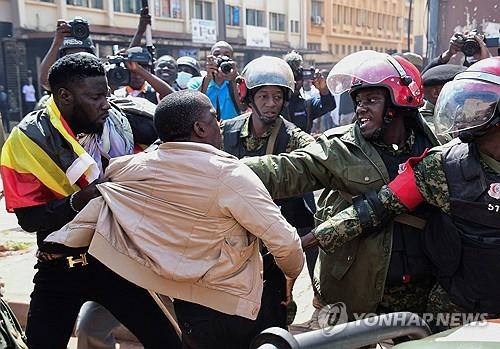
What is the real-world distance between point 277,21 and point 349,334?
133 ft

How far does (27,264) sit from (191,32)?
27496mm

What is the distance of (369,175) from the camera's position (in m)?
2.45

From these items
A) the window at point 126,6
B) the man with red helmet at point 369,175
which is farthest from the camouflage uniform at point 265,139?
the window at point 126,6

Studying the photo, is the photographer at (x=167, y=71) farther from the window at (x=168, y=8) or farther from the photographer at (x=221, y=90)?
the window at (x=168, y=8)

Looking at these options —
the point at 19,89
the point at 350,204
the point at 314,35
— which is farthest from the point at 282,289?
the point at 314,35

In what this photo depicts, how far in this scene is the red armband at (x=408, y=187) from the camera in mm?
2305

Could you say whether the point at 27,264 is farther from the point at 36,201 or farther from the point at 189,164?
the point at 189,164

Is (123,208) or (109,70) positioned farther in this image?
(109,70)

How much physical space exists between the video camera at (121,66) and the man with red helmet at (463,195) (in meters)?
2.46

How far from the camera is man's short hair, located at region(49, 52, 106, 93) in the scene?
2598 millimetres

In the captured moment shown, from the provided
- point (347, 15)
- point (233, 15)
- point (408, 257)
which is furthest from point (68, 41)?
point (347, 15)

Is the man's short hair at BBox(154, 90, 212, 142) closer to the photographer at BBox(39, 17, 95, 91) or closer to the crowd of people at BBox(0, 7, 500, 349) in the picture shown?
the crowd of people at BBox(0, 7, 500, 349)

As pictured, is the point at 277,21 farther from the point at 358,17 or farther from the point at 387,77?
the point at 387,77

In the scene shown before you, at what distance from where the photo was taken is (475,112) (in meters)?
2.19
